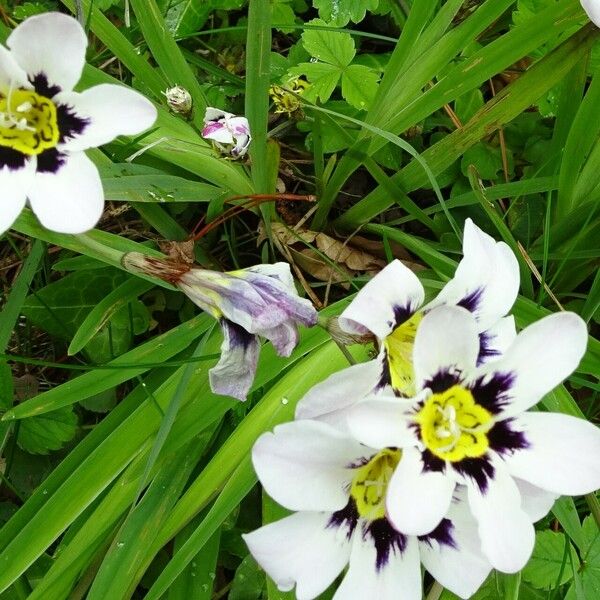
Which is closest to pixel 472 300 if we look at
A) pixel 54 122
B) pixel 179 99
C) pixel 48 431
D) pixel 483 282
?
pixel 483 282

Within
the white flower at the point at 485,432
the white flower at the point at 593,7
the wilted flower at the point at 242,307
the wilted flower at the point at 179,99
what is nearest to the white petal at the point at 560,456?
the white flower at the point at 485,432

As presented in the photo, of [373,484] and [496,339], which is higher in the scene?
[496,339]

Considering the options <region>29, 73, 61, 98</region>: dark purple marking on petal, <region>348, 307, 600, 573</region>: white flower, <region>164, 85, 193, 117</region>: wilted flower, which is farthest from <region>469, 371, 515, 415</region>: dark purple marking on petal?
<region>164, 85, 193, 117</region>: wilted flower

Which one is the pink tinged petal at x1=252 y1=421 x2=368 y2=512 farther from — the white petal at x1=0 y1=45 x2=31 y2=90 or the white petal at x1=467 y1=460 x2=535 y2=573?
the white petal at x1=0 y1=45 x2=31 y2=90

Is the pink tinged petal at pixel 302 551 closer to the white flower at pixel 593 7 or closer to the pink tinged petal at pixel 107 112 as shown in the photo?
the pink tinged petal at pixel 107 112

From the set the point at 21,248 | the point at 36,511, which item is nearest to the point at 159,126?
the point at 21,248

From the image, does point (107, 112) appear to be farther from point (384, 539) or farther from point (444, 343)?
point (384, 539)

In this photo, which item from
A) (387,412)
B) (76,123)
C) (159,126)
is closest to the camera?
(387,412)

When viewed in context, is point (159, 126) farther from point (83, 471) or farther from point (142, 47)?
point (83, 471)
